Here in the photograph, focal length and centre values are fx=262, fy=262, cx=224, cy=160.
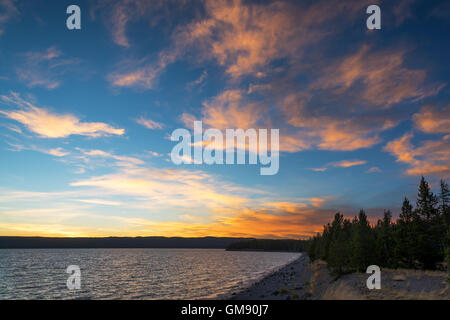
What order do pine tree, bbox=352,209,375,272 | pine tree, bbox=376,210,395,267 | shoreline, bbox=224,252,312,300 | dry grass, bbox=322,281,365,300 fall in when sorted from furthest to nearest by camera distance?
1. pine tree, bbox=376,210,395,267
2. pine tree, bbox=352,209,375,272
3. shoreline, bbox=224,252,312,300
4. dry grass, bbox=322,281,365,300

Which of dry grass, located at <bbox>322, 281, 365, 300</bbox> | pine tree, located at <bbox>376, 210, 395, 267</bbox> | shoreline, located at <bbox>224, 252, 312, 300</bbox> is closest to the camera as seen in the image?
dry grass, located at <bbox>322, 281, 365, 300</bbox>

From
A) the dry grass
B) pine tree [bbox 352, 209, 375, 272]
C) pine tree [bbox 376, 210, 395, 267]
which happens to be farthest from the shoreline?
pine tree [bbox 376, 210, 395, 267]

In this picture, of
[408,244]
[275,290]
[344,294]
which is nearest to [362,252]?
[408,244]

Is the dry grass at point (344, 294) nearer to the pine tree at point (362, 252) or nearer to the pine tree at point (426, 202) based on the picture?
the pine tree at point (362, 252)

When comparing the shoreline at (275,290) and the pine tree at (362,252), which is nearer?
the shoreline at (275,290)

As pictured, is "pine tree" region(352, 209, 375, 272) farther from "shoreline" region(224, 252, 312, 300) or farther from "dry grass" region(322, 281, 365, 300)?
"dry grass" region(322, 281, 365, 300)

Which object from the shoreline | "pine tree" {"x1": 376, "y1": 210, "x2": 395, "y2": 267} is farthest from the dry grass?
"pine tree" {"x1": 376, "y1": 210, "x2": 395, "y2": 267}

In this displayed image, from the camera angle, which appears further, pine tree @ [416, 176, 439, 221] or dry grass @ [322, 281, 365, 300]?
pine tree @ [416, 176, 439, 221]

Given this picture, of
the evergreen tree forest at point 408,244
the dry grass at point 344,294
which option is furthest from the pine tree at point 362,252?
the dry grass at point 344,294

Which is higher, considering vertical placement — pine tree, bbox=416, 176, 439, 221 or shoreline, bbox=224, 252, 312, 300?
pine tree, bbox=416, 176, 439, 221

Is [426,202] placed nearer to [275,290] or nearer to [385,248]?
[385,248]

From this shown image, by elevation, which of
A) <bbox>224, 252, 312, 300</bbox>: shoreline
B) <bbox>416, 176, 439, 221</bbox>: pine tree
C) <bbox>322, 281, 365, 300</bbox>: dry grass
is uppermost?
<bbox>416, 176, 439, 221</bbox>: pine tree

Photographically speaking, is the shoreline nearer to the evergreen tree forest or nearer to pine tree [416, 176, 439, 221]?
the evergreen tree forest
